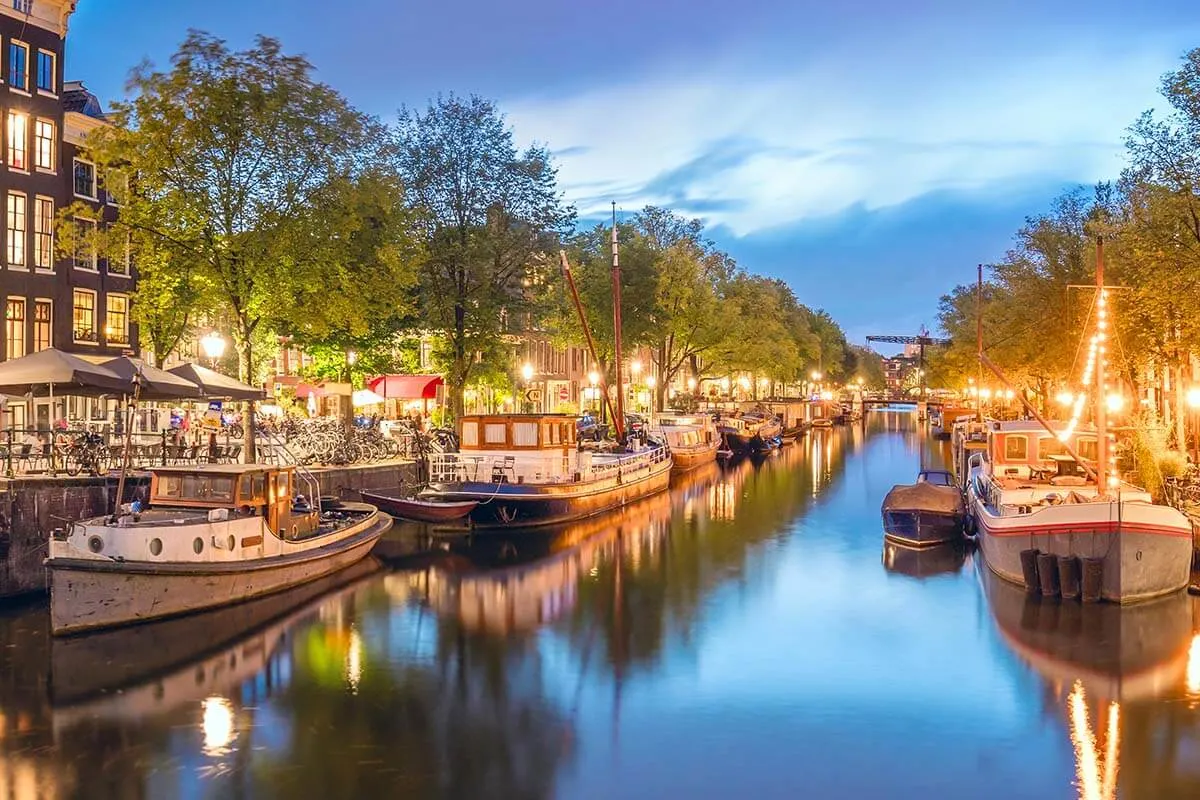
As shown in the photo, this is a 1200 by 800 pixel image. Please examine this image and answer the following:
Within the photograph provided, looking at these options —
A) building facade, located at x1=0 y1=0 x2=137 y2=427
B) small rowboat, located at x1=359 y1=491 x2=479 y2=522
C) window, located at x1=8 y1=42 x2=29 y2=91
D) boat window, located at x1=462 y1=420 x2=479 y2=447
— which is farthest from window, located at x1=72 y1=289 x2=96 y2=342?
boat window, located at x1=462 y1=420 x2=479 y2=447

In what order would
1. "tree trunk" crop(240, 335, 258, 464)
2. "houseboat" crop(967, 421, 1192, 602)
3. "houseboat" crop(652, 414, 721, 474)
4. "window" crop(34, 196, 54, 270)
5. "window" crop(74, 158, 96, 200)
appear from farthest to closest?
"houseboat" crop(652, 414, 721, 474) < "window" crop(74, 158, 96, 200) < "window" crop(34, 196, 54, 270) < "tree trunk" crop(240, 335, 258, 464) < "houseboat" crop(967, 421, 1192, 602)

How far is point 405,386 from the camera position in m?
49.1

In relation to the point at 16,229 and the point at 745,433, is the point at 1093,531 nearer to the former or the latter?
the point at 16,229

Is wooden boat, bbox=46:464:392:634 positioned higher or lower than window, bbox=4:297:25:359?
lower

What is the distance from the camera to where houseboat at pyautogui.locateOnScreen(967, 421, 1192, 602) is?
74.8 feet

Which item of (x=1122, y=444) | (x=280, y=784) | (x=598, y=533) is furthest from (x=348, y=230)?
(x=1122, y=444)

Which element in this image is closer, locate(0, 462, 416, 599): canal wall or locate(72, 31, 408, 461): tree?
locate(0, 462, 416, 599): canal wall

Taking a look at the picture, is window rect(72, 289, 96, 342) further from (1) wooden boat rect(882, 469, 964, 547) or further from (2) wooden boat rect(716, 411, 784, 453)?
(2) wooden boat rect(716, 411, 784, 453)

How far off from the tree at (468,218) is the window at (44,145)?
44.0 ft

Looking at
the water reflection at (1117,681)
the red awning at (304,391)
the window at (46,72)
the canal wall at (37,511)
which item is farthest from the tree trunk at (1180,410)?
the window at (46,72)

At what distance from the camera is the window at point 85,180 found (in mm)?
44053

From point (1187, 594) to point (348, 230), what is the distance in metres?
25.0

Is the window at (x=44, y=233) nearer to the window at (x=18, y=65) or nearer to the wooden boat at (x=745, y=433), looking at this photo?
the window at (x=18, y=65)

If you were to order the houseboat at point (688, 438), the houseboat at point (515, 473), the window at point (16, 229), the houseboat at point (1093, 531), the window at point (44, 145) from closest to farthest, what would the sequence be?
the houseboat at point (1093, 531), the houseboat at point (515, 473), the window at point (16, 229), the window at point (44, 145), the houseboat at point (688, 438)
